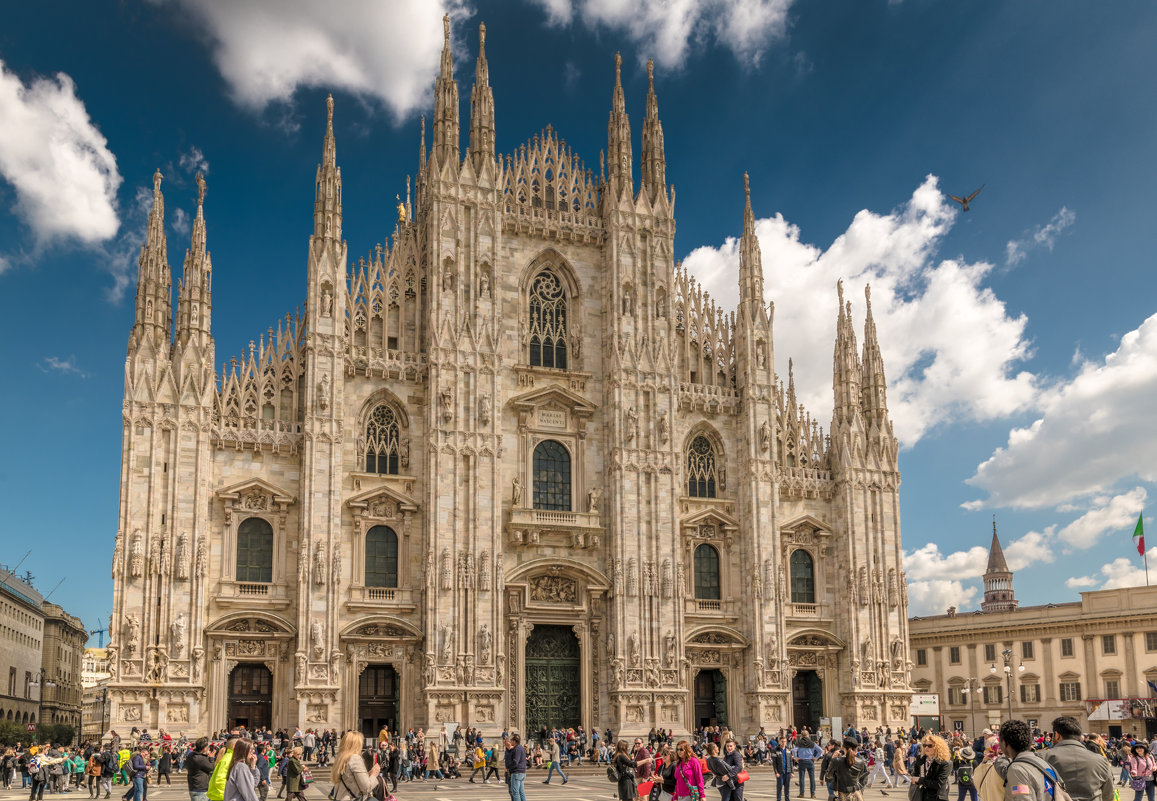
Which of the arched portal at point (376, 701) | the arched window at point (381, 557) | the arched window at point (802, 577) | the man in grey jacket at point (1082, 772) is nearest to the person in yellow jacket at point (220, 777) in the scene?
the man in grey jacket at point (1082, 772)

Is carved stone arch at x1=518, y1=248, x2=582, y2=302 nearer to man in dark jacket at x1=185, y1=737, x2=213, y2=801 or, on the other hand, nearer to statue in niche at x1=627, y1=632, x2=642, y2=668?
statue in niche at x1=627, y1=632, x2=642, y2=668

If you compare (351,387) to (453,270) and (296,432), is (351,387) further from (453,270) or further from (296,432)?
(453,270)

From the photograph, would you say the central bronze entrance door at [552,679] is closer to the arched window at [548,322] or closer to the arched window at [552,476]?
the arched window at [552,476]

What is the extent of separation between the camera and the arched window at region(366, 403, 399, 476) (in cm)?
4491

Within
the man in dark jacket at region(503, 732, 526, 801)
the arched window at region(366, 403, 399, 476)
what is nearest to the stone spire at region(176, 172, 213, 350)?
the arched window at region(366, 403, 399, 476)

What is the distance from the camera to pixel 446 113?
157 ft

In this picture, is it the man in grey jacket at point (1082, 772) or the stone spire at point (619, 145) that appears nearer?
the man in grey jacket at point (1082, 772)

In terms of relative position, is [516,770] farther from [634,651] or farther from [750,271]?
[750,271]

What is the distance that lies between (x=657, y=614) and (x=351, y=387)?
48.1 ft

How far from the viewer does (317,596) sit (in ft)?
138

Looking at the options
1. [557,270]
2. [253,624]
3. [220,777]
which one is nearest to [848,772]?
[220,777]

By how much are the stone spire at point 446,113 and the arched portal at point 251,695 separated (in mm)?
20345

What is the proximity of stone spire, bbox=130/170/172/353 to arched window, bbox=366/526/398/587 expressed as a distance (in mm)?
10073

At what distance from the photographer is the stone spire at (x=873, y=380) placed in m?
52.7
